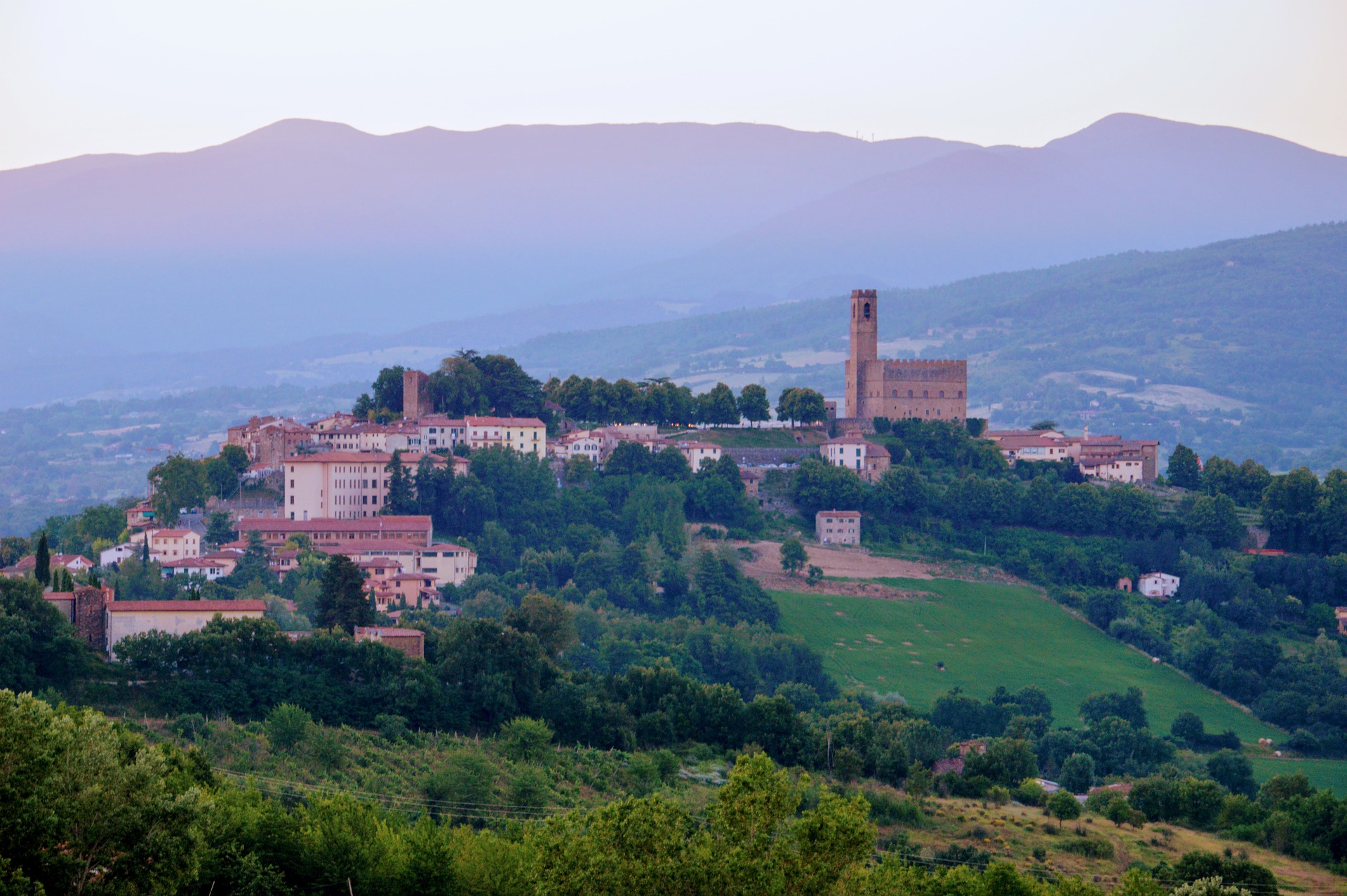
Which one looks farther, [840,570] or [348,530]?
[840,570]

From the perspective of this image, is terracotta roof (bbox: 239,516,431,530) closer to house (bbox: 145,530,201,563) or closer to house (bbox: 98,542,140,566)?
house (bbox: 145,530,201,563)

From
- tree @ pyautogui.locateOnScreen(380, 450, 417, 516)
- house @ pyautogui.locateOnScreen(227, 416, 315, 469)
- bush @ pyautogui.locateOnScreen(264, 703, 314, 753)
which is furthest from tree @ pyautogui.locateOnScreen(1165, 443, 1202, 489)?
bush @ pyautogui.locateOnScreen(264, 703, 314, 753)

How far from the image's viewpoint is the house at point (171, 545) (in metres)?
51.7

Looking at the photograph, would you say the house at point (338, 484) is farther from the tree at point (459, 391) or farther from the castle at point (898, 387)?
the castle at point (898, 387)

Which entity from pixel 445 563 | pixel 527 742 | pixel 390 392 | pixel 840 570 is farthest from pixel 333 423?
pixel 527 742

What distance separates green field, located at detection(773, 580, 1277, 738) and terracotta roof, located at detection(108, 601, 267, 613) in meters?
18.5

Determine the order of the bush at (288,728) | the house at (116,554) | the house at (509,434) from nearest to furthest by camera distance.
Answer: the bush at (288,728) → the house at (116,554) → the house at (509,434)

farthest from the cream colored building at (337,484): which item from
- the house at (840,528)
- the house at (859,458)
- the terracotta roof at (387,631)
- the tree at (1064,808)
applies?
the tree at (1064,808)

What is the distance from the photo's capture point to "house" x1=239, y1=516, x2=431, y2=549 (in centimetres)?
5312

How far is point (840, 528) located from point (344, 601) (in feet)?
83.2

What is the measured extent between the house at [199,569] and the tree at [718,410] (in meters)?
26.5

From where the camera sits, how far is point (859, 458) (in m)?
66.8

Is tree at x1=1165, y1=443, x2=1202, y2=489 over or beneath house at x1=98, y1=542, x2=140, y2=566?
over

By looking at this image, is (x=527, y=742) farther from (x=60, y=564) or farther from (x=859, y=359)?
(x=859, y=359)
